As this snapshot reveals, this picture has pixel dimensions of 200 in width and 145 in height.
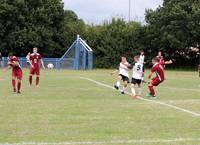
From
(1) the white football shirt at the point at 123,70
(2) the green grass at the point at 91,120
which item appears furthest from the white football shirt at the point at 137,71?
(2) the green grass at the point at 91,120

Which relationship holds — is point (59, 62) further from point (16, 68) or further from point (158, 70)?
point (158, 70)

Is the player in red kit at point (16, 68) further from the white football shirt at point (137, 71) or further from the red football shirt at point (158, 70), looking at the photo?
the red football shirt at point (158, 70)

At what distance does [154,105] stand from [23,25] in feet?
155

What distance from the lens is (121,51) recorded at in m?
65.5

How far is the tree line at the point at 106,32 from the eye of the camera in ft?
201

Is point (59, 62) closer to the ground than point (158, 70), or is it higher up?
closer to the ground

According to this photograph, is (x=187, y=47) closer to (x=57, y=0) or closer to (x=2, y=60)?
(x=57, y=0)

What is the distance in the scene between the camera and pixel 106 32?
66938 mm

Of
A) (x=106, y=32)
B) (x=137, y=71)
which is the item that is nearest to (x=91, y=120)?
(x=137, y=71)

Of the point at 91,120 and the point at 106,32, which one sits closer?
the point at 91,120

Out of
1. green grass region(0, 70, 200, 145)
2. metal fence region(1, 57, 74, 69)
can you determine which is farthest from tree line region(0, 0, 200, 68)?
green grass region(0, 70, 200, 145)

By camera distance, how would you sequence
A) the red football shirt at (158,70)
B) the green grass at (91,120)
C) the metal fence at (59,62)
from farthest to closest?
the metal fence at (59,62), the red football shirt at (158,70), the green grass at (91,120)

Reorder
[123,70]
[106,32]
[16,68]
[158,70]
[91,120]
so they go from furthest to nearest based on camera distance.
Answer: [106,32] < [123,70] < [16,68] < [158,70] < [91,120]

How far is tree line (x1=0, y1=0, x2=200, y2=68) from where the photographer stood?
61250 mm
